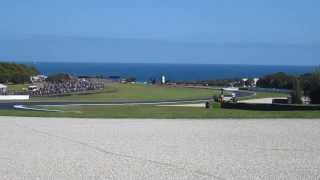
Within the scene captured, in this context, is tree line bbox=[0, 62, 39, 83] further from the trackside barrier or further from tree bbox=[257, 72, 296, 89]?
the trackside barrier

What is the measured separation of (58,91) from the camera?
193 ft

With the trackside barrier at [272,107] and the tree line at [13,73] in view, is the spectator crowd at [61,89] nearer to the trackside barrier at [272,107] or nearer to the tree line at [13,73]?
the tree line at [13,73]

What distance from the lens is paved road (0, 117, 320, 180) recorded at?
11.1 meters

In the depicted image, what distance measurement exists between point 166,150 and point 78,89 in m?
47.9

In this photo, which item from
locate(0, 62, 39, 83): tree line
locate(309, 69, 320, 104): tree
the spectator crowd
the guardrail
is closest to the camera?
locate(309, 69, 320, 104): tree

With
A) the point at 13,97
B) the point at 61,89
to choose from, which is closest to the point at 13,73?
the point at 61,89

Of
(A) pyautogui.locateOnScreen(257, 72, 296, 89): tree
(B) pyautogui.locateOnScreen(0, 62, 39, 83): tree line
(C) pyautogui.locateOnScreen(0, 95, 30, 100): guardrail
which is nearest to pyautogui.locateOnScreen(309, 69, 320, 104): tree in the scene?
(A) pyautogui.locateOnScreen(257, 72, 296, 89): tree

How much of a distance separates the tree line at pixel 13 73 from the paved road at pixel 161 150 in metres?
63.9

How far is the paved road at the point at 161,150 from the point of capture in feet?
36.3

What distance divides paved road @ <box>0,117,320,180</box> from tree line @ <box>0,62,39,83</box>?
2515 inches

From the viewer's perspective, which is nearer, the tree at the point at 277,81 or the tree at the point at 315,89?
the tree at the point at 315,89

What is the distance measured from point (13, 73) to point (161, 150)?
247 feet

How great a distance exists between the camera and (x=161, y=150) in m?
13.9

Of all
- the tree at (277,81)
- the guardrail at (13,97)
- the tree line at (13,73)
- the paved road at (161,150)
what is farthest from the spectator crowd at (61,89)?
the paved road at (161,150)
